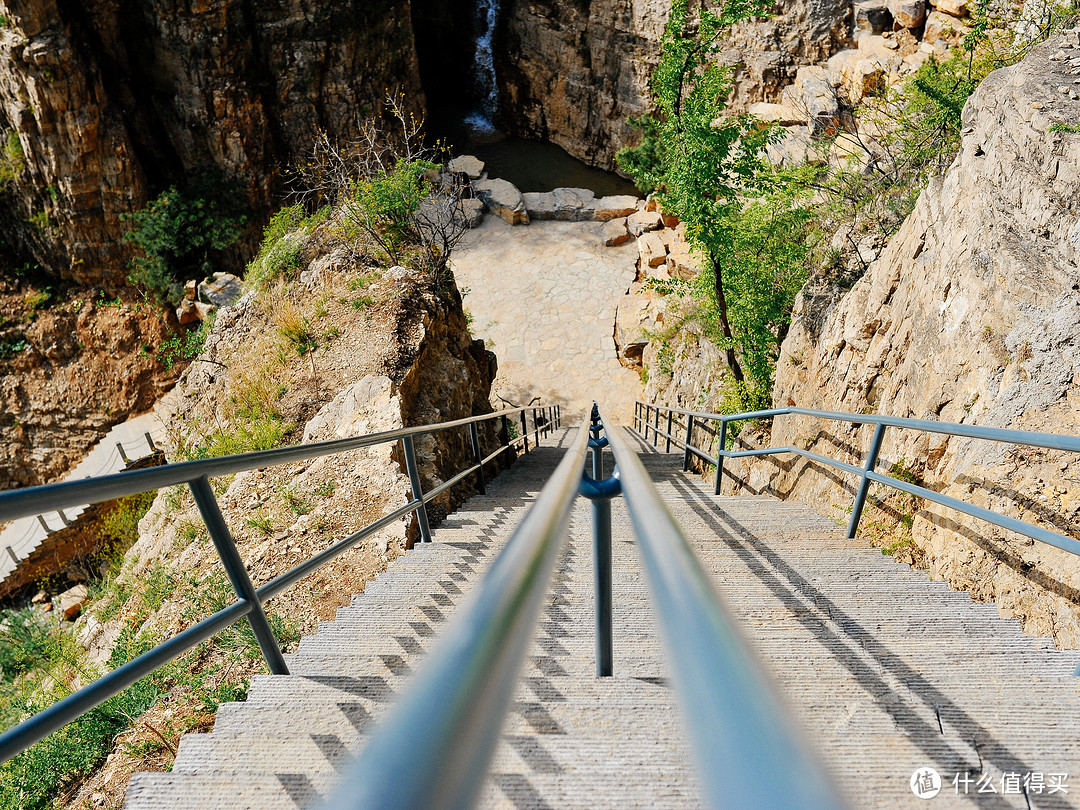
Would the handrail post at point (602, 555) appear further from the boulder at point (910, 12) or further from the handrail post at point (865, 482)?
the boulder at point (910, 12)

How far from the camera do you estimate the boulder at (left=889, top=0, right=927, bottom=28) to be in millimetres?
13328

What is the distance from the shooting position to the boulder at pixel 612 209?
17.9m

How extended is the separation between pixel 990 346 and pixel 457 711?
13.1 ft

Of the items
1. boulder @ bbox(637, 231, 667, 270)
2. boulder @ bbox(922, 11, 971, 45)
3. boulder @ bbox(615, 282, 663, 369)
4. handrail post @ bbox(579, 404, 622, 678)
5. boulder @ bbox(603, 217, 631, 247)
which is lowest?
boulder @ bbox(615, 282, 663, 369)

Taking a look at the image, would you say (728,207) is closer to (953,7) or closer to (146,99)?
(953,7)

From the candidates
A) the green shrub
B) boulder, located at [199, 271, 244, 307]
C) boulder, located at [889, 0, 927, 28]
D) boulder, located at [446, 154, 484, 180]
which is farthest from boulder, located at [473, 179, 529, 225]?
boulder, located at [889, 0, 927, 28]

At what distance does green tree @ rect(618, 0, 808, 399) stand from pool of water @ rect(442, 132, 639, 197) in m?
11.8

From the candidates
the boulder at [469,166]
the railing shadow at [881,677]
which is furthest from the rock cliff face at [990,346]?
the boulder at [469,166]

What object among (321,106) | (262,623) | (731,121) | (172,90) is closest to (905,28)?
(731,121)

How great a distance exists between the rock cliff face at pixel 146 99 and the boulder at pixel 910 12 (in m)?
14.8

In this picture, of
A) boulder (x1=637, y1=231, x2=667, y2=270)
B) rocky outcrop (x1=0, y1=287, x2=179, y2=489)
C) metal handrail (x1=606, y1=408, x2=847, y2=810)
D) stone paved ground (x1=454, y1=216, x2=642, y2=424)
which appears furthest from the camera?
boulder (x1=637, y1=231, x2=667, y2=270)

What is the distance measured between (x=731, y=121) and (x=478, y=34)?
20881 millimetres

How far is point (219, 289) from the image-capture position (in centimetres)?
1533

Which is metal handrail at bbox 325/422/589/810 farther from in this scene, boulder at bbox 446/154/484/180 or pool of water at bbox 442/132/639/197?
pool of water at bbox 442/132/639/197
